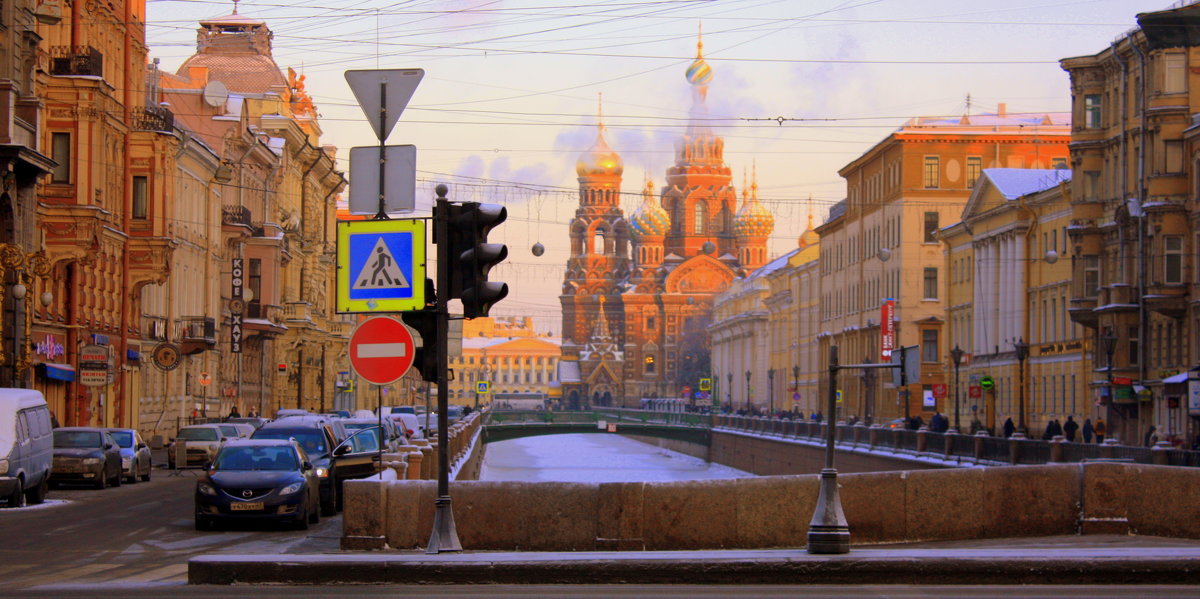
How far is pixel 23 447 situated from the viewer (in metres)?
28.4

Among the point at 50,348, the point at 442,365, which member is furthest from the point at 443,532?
the point at 50,348

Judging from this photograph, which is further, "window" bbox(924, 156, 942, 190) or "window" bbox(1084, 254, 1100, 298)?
"window" bbox(924, 156, 942, 190)

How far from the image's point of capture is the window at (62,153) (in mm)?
46938

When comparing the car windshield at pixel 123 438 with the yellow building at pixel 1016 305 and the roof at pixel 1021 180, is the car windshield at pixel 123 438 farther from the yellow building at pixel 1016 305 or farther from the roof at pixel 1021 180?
the roof at pixel 1021 180

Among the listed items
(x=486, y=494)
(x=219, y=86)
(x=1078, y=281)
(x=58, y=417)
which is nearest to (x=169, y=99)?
(x=219, y=86)

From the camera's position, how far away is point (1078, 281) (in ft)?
195

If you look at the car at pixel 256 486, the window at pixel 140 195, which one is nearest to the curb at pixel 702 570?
the car at pixel 256 486

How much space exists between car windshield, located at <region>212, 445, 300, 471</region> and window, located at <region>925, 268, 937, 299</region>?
229ft

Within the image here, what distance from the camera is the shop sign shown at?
4472cm

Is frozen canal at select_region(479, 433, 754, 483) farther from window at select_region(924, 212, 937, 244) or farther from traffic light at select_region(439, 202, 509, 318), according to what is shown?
traffic light at select_region(439, 202, 509, 318)

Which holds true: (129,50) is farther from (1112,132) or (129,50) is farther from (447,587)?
(447,587)

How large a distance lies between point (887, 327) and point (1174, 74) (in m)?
36.6

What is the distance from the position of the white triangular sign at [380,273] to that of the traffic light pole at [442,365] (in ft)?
1.25

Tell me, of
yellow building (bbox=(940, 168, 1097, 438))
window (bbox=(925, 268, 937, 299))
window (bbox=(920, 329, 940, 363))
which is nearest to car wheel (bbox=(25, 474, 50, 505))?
yellow building (bbox=(940, 168, 1097, 438))
